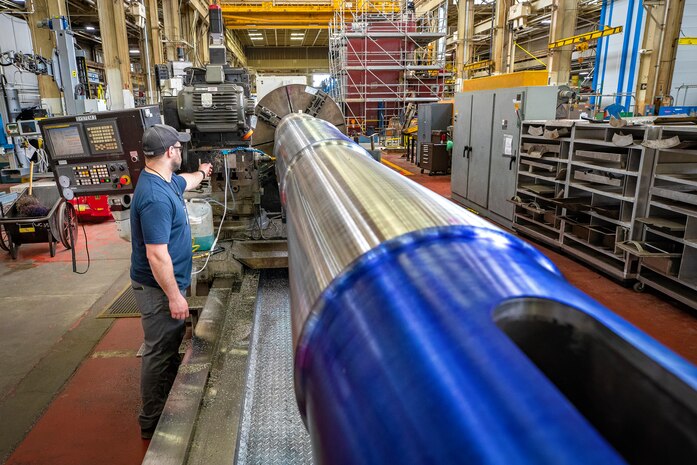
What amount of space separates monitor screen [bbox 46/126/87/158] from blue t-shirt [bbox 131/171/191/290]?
88 cm

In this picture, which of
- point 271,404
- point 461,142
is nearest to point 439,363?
point 271,404

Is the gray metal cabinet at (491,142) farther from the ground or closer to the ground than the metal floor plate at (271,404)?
farther from the ground

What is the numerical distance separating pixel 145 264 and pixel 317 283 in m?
1.91

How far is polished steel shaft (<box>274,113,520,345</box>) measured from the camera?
83 cm

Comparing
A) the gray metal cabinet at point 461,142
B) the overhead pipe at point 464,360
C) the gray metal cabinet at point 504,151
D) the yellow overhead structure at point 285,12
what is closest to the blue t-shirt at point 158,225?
the overhead pipe at point 464,360

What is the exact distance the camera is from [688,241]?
3.80 meters

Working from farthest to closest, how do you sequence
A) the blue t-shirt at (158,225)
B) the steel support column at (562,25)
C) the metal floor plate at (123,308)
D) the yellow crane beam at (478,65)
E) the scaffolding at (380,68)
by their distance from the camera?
the yellow crane beam at (478,65) < the scaffolding at (380,68) < the steel support column at (562,25) < the metal floor plate at (123,308) < the blue t-shirt at (158,225)

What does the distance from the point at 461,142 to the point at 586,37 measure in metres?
6.33

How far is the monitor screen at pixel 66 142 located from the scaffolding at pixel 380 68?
1156cm

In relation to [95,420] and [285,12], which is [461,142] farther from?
[285,12]

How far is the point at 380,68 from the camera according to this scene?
14836 millimetres

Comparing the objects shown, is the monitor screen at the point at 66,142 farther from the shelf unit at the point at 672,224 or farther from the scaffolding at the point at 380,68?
the scaffolding at the point at 380,68

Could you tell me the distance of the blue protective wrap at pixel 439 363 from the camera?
1.52ft

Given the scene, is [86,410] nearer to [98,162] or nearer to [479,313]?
[98,162]
